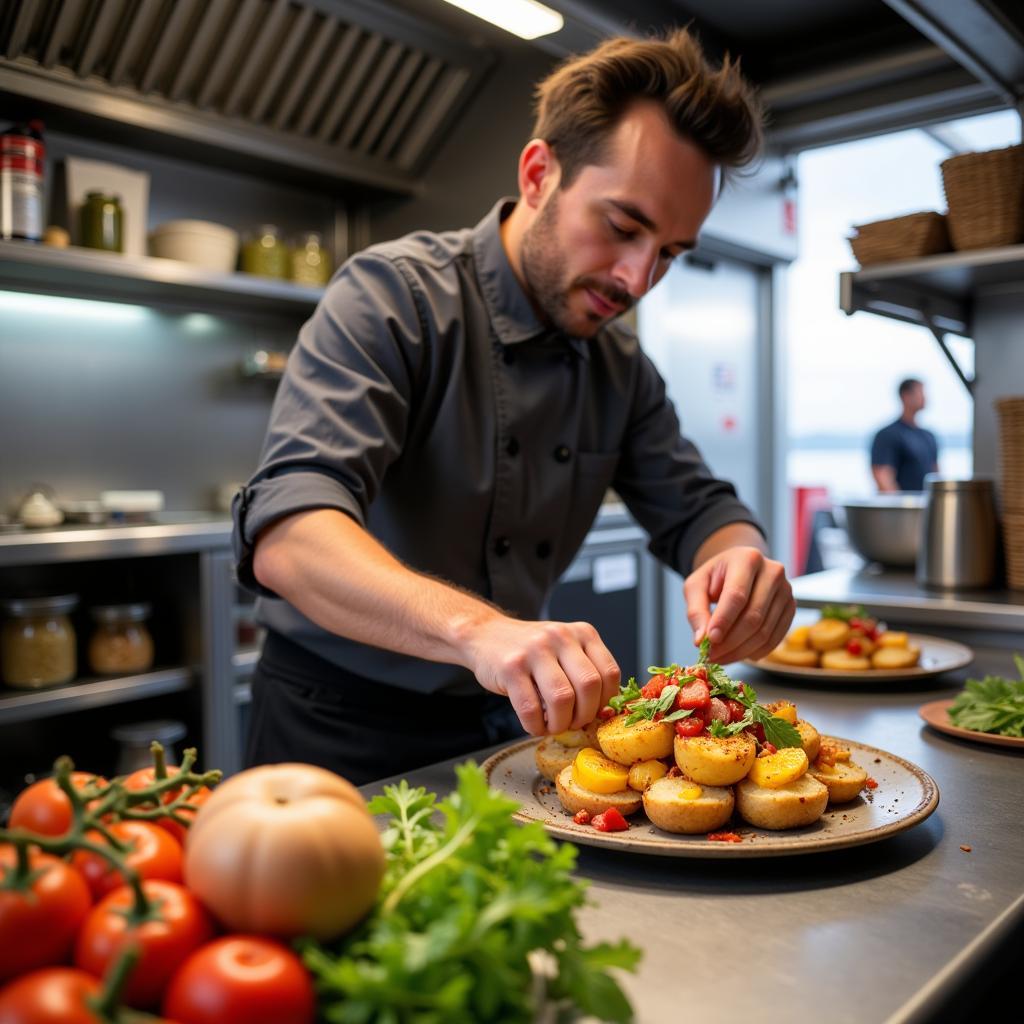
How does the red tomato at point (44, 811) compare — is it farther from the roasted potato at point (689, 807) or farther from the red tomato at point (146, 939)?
the roasted potato at point (689, 807)

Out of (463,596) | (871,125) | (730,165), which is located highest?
(871,125)

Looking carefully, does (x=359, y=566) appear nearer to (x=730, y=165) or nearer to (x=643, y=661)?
(x=730, y=165)

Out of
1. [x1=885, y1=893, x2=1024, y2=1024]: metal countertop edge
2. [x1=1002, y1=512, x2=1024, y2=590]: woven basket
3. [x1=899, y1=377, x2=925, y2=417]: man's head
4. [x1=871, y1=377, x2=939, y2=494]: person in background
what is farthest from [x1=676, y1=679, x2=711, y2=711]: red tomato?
[x1=899, y1=377, x2=925, y2=417]: man's head

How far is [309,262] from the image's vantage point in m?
3.43

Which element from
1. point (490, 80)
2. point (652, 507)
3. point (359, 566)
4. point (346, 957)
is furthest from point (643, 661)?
point (346, 957)

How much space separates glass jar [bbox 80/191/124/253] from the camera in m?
2.86

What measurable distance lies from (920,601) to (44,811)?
2.05 metres

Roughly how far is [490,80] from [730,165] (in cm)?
229

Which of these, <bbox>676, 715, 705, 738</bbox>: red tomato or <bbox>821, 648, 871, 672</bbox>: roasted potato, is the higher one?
<bbox>676, 715, 705, 738</bbox>: red tomato

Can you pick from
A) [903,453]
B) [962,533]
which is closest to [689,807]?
[962,533]

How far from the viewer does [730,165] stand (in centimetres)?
165

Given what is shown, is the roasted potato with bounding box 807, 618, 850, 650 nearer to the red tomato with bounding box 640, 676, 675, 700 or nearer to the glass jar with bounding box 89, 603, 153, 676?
the red tomato with bounding box 640, 676, 675, 700

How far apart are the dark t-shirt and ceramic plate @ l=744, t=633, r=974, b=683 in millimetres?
3980

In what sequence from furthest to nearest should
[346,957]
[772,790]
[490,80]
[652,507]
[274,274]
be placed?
[490,80]
[274,274]
[652,507]
[772,790]
[346,957]
